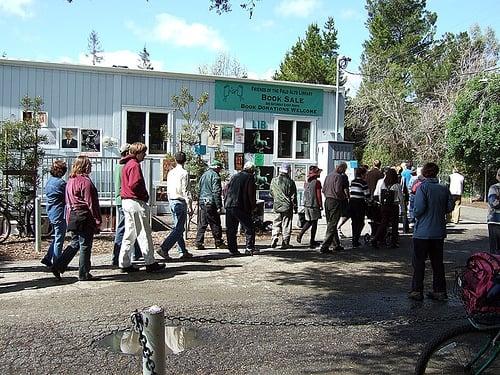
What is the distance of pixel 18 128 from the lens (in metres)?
12.1

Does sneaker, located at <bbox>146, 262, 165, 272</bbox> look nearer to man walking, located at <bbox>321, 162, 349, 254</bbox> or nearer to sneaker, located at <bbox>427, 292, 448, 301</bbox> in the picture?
man walking, located at <bbox>321, 162, 349, 254</bbox>

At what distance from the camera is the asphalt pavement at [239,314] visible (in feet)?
16.7

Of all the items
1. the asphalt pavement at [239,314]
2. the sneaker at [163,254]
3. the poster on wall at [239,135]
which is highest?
the poster on wall at [239,135]

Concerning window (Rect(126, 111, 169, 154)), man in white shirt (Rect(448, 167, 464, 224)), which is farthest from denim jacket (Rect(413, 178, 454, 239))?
window (Rect(126, 111, 169, 154))

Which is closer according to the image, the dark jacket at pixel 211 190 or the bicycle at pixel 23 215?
the dark jacket at pixel 211 190

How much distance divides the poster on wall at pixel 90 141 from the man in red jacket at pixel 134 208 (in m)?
7.33

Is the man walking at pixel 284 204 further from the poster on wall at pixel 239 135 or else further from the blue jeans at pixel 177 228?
the poster on wall at pixel 239 135

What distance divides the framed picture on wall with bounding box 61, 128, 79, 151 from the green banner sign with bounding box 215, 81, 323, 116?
3986 millimetres

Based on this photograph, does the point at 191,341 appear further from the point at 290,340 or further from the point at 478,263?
the point at 478,263

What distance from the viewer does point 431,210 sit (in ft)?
24.2

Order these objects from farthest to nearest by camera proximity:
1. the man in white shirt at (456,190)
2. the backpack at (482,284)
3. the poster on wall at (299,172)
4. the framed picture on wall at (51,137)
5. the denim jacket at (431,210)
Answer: the poster on wall at (299,172) < the man in white shirt at (456,190) < the framed picture on wall at (51,137) < the denim jacket at (431,210) < the backpack at (482,284)

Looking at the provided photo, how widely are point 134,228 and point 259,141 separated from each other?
9.26 meters

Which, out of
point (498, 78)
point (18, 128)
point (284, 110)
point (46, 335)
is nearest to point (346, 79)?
point (498, 78)

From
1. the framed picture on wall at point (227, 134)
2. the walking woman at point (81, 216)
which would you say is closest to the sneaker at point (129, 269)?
the walking woman at point (81, 216)
